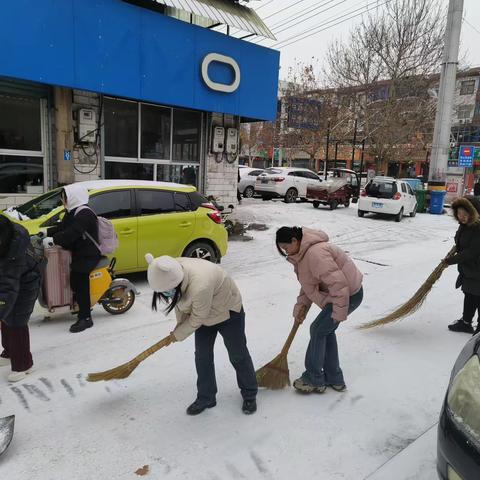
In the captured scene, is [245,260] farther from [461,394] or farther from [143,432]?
[461,394]

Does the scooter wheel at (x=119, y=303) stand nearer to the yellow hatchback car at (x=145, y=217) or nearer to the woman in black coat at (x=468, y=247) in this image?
the yellow hatchback car at (x=145, y=217)

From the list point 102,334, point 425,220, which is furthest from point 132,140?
point 425,220

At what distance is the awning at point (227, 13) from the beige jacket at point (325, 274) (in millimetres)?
7404

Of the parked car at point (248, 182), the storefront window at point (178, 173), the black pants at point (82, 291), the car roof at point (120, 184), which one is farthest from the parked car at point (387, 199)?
the black pants at point (82, 291)

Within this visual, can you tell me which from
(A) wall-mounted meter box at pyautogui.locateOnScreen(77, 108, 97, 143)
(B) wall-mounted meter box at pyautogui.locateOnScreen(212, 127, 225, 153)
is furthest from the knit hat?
(B) wall-mounted meter box at pyautogui.locateOnScreen(212, 127, 225, 153)

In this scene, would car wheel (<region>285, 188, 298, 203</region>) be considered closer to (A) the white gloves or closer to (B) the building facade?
(B) the building facade

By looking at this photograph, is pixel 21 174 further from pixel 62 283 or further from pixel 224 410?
pixel 224 410

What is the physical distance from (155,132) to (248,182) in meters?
9.09

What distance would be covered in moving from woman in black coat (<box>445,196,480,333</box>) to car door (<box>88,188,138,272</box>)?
3.97m

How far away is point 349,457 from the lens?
2723 mm

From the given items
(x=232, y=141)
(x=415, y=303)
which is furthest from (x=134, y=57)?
(x=415, y=303)

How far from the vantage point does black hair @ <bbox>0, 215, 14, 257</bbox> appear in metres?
3.12

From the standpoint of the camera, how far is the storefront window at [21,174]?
7.75m

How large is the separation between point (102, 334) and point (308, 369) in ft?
7.50
